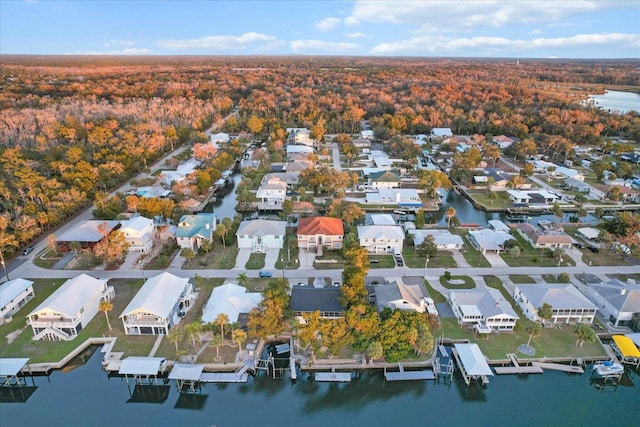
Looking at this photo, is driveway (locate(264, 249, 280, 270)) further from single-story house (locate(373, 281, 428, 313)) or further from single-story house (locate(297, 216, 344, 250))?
single-story house (locate(373, 281, 428, 313))

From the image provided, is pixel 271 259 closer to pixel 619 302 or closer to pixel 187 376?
pixel 187 376

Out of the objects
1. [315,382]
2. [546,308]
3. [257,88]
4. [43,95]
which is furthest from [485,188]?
[43,95]

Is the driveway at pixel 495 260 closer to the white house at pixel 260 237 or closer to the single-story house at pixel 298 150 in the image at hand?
the white house at pixel 260 237

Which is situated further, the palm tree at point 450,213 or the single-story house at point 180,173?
the single-story house at point 180,173

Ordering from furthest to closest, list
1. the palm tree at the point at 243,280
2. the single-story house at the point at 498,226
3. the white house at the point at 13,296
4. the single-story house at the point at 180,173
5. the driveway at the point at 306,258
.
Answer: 1. the single-story house at the point at 180,173
2. the single-story house at the point at 498,226
3. the driveway at the point at 306,258
4. the palm tree at the point at 243,280
5. the white house at the point at 13,296

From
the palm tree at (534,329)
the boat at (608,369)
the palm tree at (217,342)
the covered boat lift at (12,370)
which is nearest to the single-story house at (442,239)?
the palm tree at (534,329)

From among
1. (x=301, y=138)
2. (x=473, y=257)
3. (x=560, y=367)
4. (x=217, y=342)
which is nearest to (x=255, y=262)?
(x=217, y=342)
